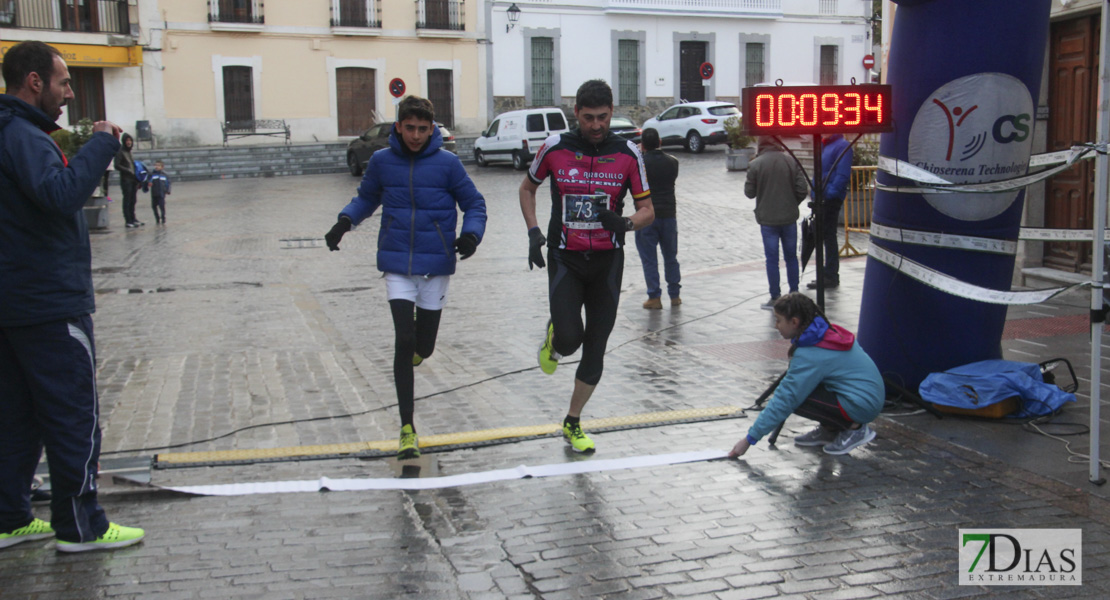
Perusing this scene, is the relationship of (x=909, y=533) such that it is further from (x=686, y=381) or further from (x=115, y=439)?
(x=115, y=439)

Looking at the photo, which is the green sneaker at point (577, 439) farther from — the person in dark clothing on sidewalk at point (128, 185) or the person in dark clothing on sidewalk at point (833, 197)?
the person in dark clothing on sidewalk at point (128, 185)

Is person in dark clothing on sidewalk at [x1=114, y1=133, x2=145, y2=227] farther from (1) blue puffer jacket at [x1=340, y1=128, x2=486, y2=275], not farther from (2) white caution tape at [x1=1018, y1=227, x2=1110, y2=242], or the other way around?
(2) white caution tape at [x1=1018, y1=227, x2=1110, y2=242]

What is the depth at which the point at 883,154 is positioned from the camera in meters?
6.59

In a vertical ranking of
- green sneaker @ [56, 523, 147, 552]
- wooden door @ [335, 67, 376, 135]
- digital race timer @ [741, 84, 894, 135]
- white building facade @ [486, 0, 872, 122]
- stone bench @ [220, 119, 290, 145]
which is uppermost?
Answer: white building facade @ [486, 0, 872, 122]

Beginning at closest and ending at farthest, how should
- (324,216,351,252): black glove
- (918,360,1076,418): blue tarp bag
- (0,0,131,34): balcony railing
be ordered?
(324,216,351,252): black glove < (918,360,1076,418): blue tarp bag < (0,0,131,34): balcony railing

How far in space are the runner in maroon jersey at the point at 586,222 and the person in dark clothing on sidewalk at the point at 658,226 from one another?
14.8 feet

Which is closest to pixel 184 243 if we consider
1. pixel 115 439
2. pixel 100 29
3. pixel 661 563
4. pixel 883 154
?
pixel 115 439

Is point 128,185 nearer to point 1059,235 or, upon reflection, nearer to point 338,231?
point 338,231

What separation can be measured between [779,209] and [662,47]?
3470 cm

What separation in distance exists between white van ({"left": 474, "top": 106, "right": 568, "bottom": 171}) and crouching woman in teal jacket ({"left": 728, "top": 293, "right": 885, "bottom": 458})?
936 inches

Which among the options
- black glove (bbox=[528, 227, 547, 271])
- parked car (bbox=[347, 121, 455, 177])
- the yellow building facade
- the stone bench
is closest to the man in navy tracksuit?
black glove (bbox=[528, 227, 547, 271])

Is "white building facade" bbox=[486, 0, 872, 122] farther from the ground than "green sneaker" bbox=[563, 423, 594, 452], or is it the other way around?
"white building facade" bbox=[486, 0, 872, 122]

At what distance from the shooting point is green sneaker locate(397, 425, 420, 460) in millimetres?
5488

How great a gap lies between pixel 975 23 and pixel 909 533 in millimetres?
3168
